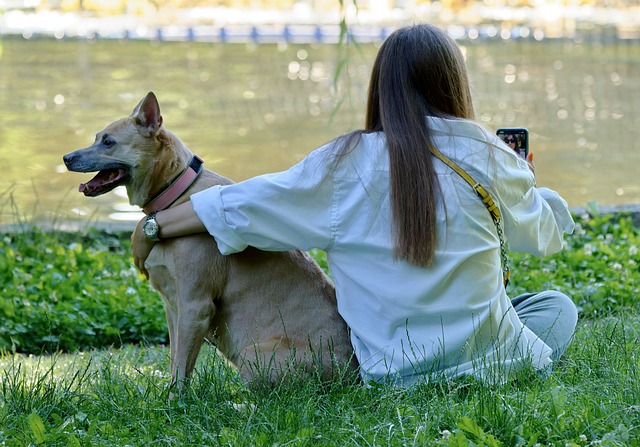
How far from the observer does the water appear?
10.2 m

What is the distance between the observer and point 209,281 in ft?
13.3

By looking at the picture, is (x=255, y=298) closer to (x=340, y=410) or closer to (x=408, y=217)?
(x=340, y=410)

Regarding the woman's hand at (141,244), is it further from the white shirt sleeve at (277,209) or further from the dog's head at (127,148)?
the white shirt sleeve at (277,209)

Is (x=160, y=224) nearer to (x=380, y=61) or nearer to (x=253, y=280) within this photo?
(x=253, y=280)

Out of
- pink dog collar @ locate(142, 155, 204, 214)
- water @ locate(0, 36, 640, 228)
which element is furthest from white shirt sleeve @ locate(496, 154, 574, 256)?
water @ locate(0, 36, 640, 228)

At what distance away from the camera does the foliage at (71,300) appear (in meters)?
5.82

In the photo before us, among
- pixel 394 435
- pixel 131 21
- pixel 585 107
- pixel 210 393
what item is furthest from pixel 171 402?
pixel 131 21

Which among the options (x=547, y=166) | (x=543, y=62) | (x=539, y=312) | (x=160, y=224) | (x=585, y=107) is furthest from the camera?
(x=543, y=62)

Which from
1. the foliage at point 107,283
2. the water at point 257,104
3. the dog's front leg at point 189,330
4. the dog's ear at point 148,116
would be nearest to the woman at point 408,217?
the dog's front leg at point 189,330

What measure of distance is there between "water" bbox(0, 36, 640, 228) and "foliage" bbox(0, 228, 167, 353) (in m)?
0.98

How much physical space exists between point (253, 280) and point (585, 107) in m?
11.9

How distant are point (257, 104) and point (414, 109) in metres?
11.6

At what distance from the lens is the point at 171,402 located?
378 centimetres

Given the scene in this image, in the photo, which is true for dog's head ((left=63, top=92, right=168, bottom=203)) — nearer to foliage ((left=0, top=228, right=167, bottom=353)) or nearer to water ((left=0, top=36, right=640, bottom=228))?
foliage ((left=0, top=228, right=167, bottom=353))
